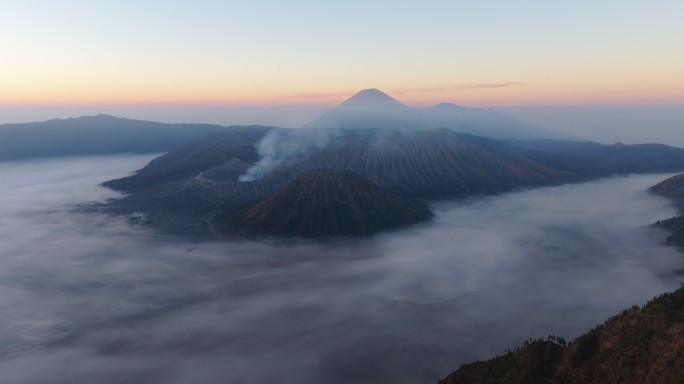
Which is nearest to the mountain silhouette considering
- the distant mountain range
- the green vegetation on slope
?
the distant mountain range

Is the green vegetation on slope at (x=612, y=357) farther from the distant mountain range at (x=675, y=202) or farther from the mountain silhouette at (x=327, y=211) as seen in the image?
the mountain silhouette at (x=327, y=211)

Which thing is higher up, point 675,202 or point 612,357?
point 612,357

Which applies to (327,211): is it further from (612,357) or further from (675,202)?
(675,202)

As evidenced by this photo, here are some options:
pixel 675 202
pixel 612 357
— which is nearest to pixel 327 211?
pixel 612 357

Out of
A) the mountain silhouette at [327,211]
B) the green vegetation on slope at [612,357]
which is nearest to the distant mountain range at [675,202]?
the mountain silhouette at [327,211]

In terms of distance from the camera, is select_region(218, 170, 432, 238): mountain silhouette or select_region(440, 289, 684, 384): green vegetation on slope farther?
select_region(218, 170, 432, 238): mountain silhouette

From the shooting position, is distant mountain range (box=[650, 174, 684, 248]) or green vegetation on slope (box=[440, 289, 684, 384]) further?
distant mountain range (box=[650, 174, 684, 248])

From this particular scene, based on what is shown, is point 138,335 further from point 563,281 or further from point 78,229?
point 78,229

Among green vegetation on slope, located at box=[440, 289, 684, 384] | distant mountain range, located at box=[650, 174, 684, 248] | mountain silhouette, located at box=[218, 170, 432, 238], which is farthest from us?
mountain silhouette, located at box=[218, 170, 432, 238]

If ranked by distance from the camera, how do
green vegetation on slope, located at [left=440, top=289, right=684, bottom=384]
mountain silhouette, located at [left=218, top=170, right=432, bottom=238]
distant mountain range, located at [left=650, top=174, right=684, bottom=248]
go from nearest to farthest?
green vegetation on slope, located at [left=440, top=289, right=684, bottom=384], distant mountain range, located at [left=650, top=174, right=684, bottom=248], mountain silhouette, located at [left=218, top=170, right=432, bottom=238]

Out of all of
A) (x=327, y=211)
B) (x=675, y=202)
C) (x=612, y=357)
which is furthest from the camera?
(x=675, y=202)

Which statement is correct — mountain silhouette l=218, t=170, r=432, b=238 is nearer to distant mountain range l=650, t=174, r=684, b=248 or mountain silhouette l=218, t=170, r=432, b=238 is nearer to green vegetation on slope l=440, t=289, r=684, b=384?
distant mountain range l=650, t=174, r=684, b=248
